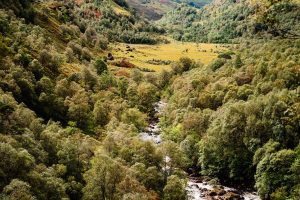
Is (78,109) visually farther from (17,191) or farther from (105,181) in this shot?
(17,191)

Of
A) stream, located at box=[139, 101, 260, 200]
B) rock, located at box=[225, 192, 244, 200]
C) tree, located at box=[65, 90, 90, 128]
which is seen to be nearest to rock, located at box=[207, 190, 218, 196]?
stream, located at box=[139, 101, 260, 200]

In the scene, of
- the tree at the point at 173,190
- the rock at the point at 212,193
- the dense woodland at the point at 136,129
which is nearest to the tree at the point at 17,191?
the dense woodland at the point at 136,129

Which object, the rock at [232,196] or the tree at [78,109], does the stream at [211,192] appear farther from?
the tree at [78,109]

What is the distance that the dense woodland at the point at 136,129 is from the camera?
77062 millimetres

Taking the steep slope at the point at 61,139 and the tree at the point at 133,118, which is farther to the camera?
the tree at the point at 133,118

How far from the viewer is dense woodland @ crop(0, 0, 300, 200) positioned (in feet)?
253

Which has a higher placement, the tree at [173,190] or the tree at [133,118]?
the tree at [173,190]

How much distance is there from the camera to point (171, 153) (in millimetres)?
96875

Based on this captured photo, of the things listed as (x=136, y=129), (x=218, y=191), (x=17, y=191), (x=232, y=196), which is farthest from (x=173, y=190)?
(x=136, y=129)

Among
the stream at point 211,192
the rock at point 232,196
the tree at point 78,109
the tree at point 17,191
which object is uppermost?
the tree at point 17,191

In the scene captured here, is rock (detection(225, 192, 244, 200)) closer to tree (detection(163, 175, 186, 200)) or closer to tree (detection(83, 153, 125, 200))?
tree (detection(163, 175, 186, 200))

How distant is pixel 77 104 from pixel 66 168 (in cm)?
5899

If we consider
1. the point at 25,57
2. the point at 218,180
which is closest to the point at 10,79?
the point at 25,57

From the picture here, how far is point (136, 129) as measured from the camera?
140 m
